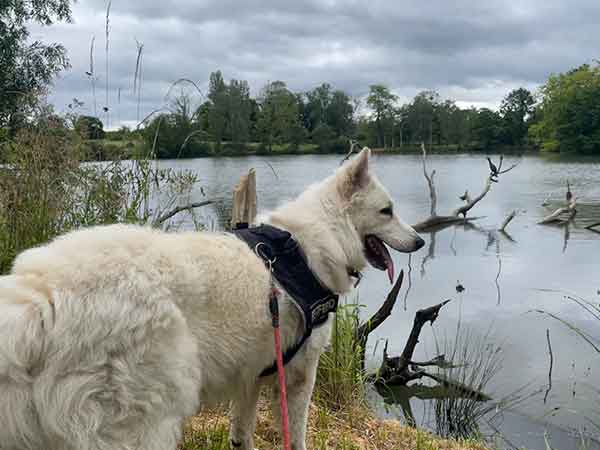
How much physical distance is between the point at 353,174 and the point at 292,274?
1030mm

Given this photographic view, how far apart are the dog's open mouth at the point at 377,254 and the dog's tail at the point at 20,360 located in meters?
2.43

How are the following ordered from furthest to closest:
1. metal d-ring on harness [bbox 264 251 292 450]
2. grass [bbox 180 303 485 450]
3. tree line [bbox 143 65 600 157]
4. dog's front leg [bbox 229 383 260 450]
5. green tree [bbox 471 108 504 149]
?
1. green tree [bbox 471 108 504 149]
2. tree line [bbox 143 65 600 157]
3. grass [bbox 180 303 485 450]
4. dog's front leg [bbox 229 383 260 450]
5. metal d-ring on harness [bbox 264 251 292 450]

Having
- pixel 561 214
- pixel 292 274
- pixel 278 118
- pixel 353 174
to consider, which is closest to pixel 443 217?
pixel 561 214

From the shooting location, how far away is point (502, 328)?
11383 millimetres

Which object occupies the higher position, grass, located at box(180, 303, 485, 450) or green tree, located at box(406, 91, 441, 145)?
green tree, located at box(406, 91, 441, 145)

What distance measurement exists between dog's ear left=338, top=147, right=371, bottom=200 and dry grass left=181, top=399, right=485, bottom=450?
197 centimetres

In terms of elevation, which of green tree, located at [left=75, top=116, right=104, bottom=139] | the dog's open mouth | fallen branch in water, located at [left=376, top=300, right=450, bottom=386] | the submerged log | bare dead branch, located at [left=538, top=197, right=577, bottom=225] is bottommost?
fallen branch in water, located at [left=376, top=300, right=450, bottom=386]

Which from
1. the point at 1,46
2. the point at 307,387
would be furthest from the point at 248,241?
the point at 1,46

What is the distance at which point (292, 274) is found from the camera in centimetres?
325

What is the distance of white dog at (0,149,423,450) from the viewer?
2115mm

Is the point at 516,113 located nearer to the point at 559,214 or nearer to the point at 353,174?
the point at 559,214

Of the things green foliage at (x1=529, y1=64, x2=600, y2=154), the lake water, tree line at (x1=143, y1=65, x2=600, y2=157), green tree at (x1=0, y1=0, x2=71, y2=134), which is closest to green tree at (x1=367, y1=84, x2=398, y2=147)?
tree line at (x1=143, y1=65, x2=600, y2=157)

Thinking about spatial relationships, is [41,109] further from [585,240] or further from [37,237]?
[585,240]

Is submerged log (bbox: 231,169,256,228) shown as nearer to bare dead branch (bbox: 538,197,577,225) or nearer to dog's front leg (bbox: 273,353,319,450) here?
dog's front leg (bbox: 273,353,319,450)
